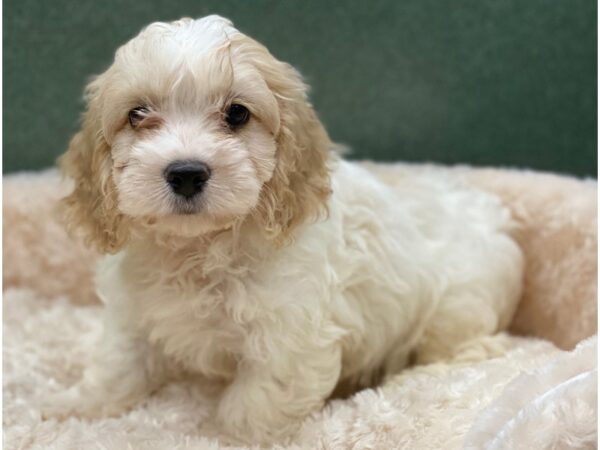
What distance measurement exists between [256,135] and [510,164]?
2.04 m

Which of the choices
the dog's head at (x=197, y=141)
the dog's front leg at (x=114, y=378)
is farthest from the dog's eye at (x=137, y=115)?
the dog's front leg at (x=114, y=378)

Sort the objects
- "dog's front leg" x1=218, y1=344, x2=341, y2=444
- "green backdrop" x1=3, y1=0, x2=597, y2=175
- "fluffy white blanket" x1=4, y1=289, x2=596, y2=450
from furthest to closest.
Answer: "green backdrop" x1=3, y1=0, x2=597, y2=175 → "dog's front leg" x1=218, y1=344, x2=341, y2=444 → "fluffy white blanket" x1=4, y1=289, x2=596, y2=450

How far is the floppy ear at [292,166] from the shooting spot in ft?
6.97

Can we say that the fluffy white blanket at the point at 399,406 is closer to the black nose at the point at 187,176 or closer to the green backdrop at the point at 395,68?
the black nose at the point at 187,176

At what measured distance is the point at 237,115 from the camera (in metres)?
2.07

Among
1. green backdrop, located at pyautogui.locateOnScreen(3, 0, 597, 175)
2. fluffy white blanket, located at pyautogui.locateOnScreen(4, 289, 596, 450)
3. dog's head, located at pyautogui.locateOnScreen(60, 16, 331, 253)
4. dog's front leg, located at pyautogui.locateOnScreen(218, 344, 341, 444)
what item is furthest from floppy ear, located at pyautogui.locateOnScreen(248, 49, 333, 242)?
green backdrop, located at pyautogui.locateOnScreen(3, 0, 597, 175)

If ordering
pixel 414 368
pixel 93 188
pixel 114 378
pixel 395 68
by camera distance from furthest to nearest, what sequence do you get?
pixel 395 68 < pixel 414 368 < pixel 114 378 < pixel 93 188

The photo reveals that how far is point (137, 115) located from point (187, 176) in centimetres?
28

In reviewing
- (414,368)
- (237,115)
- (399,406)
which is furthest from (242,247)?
(414,368)

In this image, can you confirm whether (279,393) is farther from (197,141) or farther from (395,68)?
(395,68)

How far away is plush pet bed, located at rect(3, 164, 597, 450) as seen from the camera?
1.81 m

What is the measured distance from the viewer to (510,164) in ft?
12.5

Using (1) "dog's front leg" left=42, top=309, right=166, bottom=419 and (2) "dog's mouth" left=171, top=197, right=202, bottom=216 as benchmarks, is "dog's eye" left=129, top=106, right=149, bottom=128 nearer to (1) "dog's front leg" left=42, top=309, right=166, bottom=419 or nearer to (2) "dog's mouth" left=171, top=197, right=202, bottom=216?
(2) "dog's mouth" left=171, top=197, right=202, bottom=216

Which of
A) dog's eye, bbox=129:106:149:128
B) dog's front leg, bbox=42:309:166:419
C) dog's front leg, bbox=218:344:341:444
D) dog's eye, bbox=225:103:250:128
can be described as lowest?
dog's front leg, bbox=42:309:166:419
